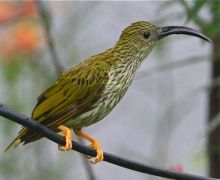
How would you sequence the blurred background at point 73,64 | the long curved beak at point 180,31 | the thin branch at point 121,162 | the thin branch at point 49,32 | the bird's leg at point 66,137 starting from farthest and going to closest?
the blurred background at point 73,64 → the thin branch at point 49,32 → the long curved beak at point 180,31 → the bird's leg at point 66,137 → the thin branch at point 121,162

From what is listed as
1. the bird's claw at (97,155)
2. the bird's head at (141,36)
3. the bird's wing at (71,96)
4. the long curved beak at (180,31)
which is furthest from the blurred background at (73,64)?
the bird's claw at (97,155)

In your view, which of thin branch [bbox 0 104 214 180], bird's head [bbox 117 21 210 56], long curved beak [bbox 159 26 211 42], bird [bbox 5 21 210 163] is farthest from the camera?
bird's head [bbox 117 21 210 56]

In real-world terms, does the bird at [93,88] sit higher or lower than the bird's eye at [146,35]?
lower

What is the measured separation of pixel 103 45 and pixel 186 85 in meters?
1.31

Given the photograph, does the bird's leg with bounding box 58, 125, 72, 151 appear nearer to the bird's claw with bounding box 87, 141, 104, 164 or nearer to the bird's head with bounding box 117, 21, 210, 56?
the bird's claw with bounding box 87, 141, 104, 164

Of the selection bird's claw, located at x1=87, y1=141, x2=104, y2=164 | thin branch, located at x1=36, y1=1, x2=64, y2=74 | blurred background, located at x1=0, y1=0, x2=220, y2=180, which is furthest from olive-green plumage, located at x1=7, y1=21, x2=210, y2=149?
thin branch, located at x1=36, y1=1, x2=64, y2=74

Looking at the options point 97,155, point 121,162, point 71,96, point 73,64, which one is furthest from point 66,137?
point 73,64

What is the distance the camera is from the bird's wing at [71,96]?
13.7ft

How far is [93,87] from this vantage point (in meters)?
4.42

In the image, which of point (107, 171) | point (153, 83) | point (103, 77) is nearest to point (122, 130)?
point (107, 171)

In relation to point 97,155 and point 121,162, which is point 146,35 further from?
point 121,162

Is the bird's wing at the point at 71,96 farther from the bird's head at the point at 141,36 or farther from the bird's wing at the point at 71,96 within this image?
the bird's head at the point at 141,36

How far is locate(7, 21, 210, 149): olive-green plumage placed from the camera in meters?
4.20

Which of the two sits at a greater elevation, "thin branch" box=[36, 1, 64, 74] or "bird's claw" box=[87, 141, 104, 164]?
"thin branch" box=[36, 1, 64, 74]
